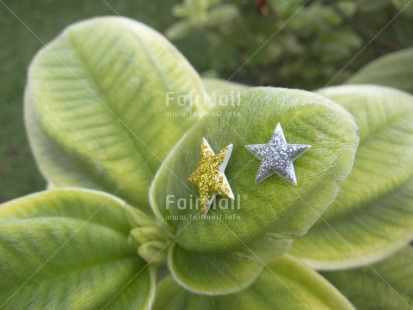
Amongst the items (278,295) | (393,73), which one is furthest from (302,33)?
(278,295)

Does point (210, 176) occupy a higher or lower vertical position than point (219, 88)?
higher

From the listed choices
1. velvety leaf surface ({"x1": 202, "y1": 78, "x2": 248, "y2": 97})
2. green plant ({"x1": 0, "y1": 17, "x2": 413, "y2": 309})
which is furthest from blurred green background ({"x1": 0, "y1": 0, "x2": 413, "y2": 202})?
green plant ({"x1": 0, "y1": 17, "x2": 413, "y2": 309})

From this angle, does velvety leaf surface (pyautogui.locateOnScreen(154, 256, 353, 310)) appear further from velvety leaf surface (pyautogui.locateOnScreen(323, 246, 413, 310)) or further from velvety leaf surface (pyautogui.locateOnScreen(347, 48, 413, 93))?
velvety leaf surface (pyautogui.locateOnScreen(347, 48, 413, 93))

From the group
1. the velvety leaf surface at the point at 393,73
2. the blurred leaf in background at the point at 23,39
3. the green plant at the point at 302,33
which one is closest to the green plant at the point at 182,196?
the velvety leaf surface at the point at 393,73

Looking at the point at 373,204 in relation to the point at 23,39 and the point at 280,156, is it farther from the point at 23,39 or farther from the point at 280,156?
the point at 23,39

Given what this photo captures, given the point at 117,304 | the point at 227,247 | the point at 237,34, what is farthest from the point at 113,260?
the point at 237,34

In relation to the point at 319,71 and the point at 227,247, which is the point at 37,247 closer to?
the point at 227,247
